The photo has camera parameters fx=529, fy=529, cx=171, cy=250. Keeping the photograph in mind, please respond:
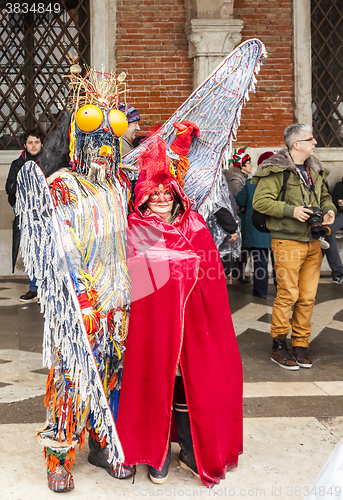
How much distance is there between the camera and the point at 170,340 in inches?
89.2

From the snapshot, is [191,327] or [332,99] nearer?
[191,327]

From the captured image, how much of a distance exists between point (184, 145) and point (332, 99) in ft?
18.9

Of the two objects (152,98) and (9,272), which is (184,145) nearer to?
(152,98)

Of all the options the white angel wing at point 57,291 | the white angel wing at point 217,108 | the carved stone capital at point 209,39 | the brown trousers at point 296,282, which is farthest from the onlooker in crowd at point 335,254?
the white angel wing at point 57,291

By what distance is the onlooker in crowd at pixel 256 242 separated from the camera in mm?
6062

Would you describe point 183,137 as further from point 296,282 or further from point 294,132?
point 296,282

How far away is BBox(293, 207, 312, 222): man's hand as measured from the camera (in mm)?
3689

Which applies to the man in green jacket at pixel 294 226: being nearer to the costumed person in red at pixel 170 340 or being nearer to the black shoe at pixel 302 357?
the black shoe at pixel 302 357

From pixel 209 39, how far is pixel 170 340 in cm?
558

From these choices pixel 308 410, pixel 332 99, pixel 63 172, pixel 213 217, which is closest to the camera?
pixel 63 172

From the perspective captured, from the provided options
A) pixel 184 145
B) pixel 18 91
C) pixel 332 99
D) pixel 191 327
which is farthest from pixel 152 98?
pixel 191 327

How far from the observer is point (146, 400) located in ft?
7.57

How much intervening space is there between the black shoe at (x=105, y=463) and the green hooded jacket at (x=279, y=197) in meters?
2.06

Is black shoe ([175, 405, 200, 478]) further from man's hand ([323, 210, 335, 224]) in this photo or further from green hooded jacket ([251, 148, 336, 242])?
man's hand ([323, 210, 335, 224])
